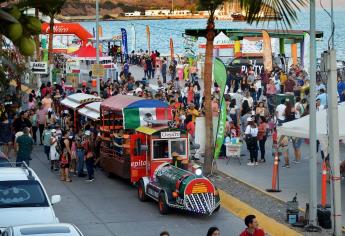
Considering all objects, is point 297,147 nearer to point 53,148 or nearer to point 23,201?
point 53,148

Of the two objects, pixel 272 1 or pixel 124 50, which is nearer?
pixel 272 1

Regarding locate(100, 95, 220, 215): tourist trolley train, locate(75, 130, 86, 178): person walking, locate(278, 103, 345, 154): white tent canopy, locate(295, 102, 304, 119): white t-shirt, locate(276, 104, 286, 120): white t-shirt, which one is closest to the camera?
locate(100, 95, 220, 215): tourist trolley train

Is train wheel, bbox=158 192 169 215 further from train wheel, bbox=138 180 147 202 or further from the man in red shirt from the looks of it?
the man in red shirt

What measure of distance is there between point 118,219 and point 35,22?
1318cm

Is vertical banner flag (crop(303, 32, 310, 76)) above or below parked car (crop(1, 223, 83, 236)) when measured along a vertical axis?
above

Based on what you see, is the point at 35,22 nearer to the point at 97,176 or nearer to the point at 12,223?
the point at 12,223

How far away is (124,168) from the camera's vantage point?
19.2m

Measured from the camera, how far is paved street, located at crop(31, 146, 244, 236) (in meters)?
15.0

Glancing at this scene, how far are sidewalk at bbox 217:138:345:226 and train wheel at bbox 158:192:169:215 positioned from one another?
2853 mm

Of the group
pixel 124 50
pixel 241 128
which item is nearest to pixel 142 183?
pixel 241 128

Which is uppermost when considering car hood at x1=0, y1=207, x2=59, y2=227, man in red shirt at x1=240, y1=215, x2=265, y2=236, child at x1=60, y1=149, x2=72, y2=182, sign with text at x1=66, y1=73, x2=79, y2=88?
sign with text at x1=66, y1=73, x2=79, y2=88

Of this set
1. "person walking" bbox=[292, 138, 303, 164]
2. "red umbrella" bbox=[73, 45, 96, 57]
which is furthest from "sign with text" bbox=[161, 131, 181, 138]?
"red umbrella" bbox=[73, 45, 96, 57]

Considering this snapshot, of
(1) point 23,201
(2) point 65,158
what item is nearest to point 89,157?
(2) point 65,158

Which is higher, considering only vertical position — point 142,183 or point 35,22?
point 35,22
